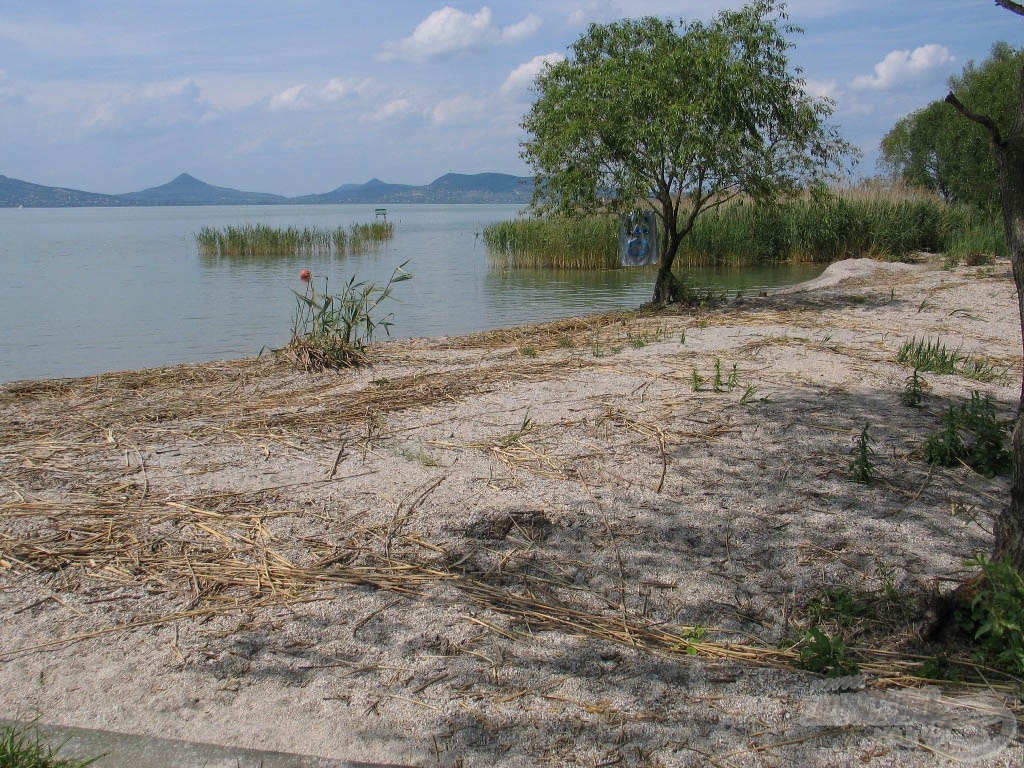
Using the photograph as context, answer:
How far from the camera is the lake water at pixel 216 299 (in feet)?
45.0

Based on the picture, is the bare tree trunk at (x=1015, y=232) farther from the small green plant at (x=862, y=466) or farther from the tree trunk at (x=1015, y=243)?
the small green plant at (x=862, y=466)

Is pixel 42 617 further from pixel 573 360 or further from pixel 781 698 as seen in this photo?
pixel 573 360

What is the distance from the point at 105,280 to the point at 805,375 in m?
21.6

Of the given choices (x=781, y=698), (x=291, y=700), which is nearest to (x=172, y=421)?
(x=291, y=700)

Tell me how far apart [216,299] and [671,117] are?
40.4 ft

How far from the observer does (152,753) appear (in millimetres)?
2541

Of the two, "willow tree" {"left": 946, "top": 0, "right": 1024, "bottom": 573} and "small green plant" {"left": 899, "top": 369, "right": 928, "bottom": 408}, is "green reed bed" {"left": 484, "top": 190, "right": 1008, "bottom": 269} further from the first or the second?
"willow tree" {"left": 946, "top": 0, "right": 1024, "bottom": 573}

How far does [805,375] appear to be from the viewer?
256 inches

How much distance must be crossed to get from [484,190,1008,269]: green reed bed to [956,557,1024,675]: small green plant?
2158 centimetres

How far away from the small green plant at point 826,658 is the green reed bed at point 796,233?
2161 cm

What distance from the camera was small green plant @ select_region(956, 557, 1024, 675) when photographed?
9.31 ft

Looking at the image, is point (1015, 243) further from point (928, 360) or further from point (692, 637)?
point (928, 360)

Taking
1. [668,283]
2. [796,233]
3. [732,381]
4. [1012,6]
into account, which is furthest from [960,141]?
[1012,6]

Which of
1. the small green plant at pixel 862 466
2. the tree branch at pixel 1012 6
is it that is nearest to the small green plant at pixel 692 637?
the small green plant at pixel 862 466
